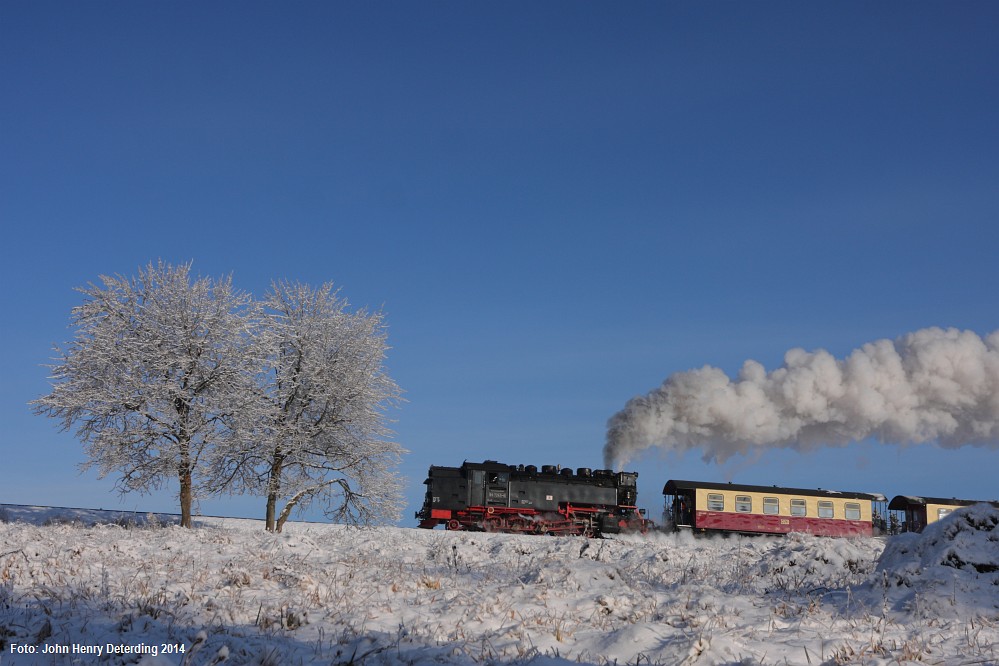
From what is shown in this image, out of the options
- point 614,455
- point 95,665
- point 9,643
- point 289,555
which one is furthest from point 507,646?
point 614,455

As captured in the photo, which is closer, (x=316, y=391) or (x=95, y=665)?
(x=95, y=665)

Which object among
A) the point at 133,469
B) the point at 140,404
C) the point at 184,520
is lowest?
the point at 184,520

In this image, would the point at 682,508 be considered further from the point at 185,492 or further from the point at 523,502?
the point at 185,492

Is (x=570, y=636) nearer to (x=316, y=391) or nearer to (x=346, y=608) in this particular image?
(x=346, y=608)

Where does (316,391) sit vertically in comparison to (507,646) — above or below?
above

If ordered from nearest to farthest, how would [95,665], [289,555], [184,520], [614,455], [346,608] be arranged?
[95,665], [346,608], [289,555], [184,520], [614,455]

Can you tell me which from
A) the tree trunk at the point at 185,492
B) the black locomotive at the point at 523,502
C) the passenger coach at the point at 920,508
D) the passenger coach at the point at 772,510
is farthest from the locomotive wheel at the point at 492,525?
the passenger coach at the point at 920,508

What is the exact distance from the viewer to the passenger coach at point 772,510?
119 ft

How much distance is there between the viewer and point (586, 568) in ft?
35.0

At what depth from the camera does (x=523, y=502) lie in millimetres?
36156

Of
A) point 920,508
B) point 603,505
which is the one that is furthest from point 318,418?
point 920,508

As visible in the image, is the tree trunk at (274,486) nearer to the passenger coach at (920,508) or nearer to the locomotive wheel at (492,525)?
the locomotive wheel at (492,525)

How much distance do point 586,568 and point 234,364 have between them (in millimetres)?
19305

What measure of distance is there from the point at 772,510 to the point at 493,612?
106 feet
